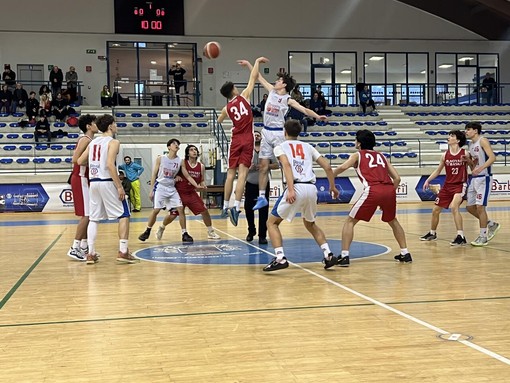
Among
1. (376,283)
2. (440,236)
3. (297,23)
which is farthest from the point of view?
(297,23)

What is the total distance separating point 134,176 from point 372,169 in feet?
44.5

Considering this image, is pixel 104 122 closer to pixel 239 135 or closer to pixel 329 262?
pixel 239 135

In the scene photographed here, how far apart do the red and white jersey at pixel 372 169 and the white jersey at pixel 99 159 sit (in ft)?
10.6

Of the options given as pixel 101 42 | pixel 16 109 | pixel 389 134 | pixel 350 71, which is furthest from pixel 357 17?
pixel 16 109

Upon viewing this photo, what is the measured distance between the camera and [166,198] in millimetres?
10414

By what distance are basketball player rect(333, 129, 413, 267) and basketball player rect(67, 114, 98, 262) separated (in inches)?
133

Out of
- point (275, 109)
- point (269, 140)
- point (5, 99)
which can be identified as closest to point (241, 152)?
point (269, 140)

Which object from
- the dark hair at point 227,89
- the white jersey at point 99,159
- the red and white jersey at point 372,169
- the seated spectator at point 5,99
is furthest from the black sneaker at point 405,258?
the seated spectator at point 5,99

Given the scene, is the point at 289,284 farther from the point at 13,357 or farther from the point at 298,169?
the point at 13,357

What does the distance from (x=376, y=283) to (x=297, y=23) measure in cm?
2768

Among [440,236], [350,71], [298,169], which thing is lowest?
[440,236]

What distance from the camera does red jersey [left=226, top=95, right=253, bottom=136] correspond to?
→ 8719mm

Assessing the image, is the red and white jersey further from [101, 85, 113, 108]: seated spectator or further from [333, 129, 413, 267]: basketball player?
[101, 85, 113, 108]: seated spectator

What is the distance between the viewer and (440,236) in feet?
35.0
